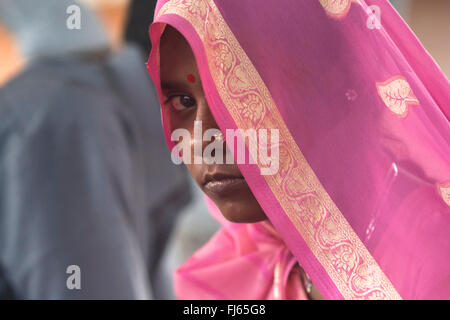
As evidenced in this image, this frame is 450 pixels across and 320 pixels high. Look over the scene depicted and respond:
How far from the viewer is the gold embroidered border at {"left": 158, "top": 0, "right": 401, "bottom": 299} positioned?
60 cm

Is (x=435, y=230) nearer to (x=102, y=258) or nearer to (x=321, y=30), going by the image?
(x=321, y=30)

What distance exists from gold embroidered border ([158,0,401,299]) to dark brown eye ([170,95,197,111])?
67mm

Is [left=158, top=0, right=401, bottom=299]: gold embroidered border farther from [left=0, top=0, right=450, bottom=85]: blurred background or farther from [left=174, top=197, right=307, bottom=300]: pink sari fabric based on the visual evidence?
[left=0, top=0, right=450, bottom=85]: blurred background

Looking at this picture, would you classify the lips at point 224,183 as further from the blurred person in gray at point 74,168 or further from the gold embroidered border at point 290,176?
the blurred person in gray at point 74,168

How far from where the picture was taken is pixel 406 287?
603 mm

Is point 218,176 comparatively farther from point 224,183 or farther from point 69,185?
point 69,185

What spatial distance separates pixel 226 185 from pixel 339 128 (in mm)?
130

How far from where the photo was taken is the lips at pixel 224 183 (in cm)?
64

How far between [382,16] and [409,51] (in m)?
0.05

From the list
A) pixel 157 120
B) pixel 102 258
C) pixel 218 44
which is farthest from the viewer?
pixel 157 120

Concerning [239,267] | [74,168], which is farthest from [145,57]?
[239,267]

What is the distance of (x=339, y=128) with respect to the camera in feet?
1.99

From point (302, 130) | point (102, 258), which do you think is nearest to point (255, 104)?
point (302, 130)

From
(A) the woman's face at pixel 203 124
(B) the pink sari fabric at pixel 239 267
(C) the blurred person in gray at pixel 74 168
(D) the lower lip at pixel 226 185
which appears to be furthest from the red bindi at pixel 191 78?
(C) the blurred person in gray at pixel 74 168
